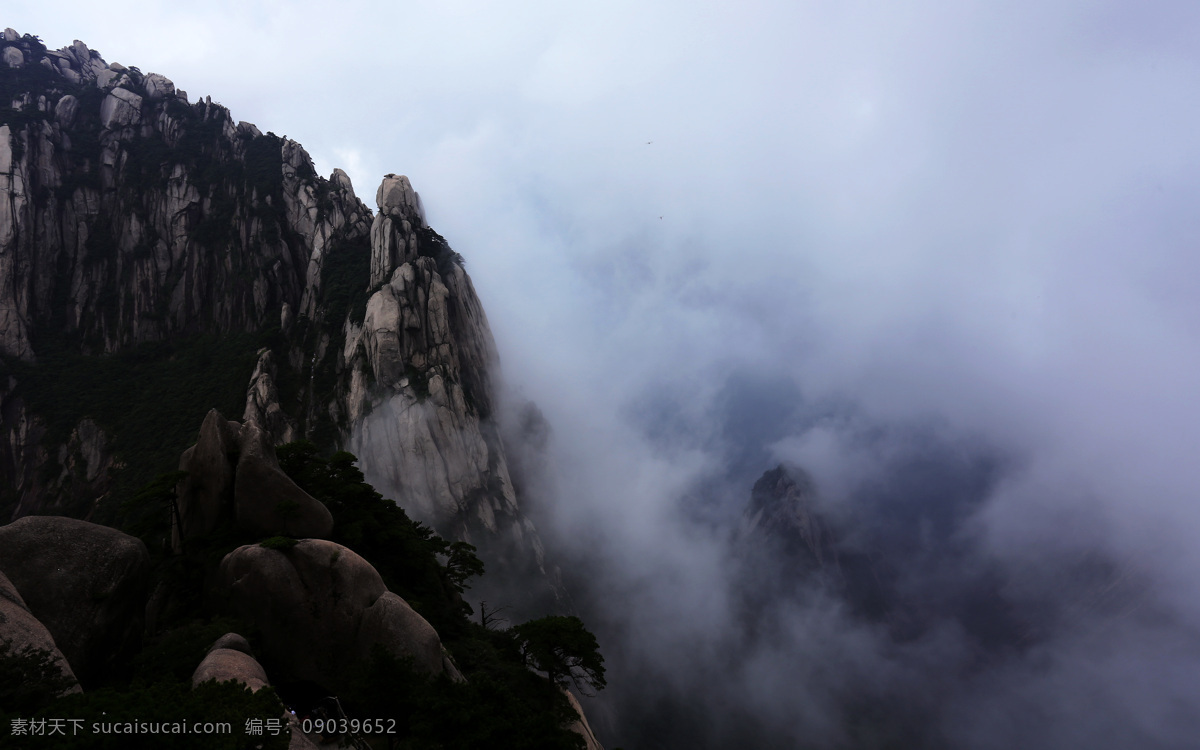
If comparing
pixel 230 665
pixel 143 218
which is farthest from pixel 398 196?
pixel 230 665

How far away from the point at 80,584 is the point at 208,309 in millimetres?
99192

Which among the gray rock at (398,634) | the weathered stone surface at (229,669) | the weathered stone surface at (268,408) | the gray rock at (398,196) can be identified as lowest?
the weathered stone surface at (229,669)

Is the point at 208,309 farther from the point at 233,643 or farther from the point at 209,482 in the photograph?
the point at 233,643

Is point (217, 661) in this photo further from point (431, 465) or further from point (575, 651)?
point (431, 465)

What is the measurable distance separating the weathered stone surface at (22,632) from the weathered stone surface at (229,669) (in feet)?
11.4

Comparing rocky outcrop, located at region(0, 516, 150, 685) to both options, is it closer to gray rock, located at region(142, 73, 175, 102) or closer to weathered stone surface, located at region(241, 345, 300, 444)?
weathered stone surface, located at region(241, 345, 300, 444)

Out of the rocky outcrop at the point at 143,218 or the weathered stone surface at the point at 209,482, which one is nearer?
the weathered stone surface at the point at 209,482

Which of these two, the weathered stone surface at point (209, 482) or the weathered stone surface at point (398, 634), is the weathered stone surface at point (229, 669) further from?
the weathered stone surface at point (209, 482)

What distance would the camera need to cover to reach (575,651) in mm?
29766

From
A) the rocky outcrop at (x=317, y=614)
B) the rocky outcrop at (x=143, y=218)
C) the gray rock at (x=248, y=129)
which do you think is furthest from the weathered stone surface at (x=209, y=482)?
the gray rock at (x=248, y=129)

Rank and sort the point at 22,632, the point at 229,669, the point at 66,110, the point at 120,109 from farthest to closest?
the point at 120,109, the point at 66,110, the point at 229,669, the point at 22,632

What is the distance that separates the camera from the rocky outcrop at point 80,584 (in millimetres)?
19578

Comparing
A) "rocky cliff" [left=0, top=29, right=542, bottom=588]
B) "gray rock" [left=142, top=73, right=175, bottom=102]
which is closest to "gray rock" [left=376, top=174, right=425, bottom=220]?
"rocky cliff" [left=0, top=29, right=542, bottom=588]

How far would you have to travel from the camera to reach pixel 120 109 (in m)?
110
